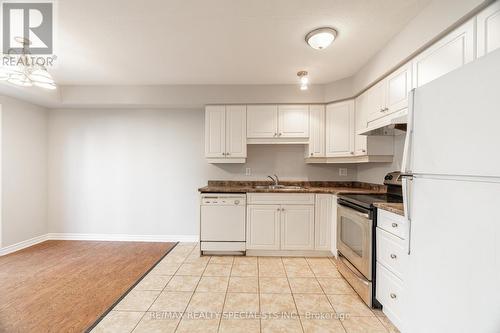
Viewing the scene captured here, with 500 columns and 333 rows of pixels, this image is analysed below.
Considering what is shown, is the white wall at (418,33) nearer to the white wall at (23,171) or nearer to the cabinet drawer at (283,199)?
the cabinet drawer at (283,199)

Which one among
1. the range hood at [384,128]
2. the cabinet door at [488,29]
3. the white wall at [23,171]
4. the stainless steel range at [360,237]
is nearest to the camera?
the cabinet door at [488,29]

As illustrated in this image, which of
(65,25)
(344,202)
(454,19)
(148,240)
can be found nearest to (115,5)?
(65,25)

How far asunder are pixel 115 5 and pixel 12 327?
2.68m

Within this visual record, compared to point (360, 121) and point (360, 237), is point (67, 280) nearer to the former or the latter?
point (360, 237)

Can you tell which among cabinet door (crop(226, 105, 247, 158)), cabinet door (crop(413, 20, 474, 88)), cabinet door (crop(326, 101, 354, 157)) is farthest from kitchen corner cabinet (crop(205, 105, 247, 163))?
cabinet door (crop(413, 20, 474, 88))

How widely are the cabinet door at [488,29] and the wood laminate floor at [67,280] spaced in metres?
3.37

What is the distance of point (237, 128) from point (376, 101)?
6.10ft

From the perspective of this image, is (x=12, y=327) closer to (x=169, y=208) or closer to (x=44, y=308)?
(x=44, y=308)

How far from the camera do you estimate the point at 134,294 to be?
6.81ft

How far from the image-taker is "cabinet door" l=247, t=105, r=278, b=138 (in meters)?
3.26

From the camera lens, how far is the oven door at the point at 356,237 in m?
1.91

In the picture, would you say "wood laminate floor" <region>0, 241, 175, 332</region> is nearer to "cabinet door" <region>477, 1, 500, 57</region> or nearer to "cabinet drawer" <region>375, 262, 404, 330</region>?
"cabinet drawer" <region>375, 262, 404, 330</region>

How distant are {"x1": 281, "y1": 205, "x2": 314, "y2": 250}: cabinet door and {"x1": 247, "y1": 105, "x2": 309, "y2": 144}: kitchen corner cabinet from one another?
1094 mm

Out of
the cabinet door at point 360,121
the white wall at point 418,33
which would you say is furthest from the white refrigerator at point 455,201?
the cabinet door at point 360,121
